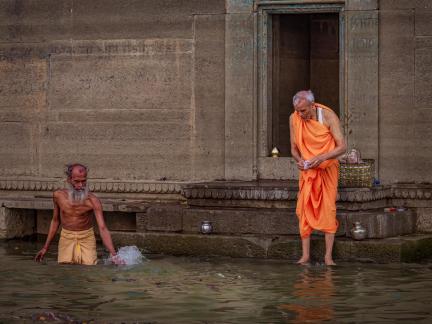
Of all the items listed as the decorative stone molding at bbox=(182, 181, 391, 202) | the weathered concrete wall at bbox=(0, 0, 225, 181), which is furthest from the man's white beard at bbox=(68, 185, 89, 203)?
the weathered concrete wall at bbox=(0, 0, 225, 181)

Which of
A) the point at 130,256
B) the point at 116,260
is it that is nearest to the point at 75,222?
the point at 116,260

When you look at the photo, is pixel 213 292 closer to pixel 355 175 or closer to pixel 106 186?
pixel 355 175

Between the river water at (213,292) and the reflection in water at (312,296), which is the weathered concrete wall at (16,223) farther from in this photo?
the reflection in water at (312,296)

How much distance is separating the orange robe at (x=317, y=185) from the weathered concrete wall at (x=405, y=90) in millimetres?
1521

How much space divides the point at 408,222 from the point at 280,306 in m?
3.81

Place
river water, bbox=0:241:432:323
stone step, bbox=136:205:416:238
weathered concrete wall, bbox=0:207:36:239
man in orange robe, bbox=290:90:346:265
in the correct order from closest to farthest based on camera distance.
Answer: river water, bbox=0:241:432:323 < man in orange robe, bbox=290:90:346:265 < stone step, bbox=136:205:416:238 < weathered concrete wall, bbox=0:207:36:239

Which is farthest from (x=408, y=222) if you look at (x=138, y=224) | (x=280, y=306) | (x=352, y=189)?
(x=280, y=306)

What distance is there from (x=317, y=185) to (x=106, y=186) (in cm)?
333

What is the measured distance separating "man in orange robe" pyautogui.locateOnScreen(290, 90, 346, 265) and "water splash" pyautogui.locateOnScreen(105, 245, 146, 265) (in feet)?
5.19

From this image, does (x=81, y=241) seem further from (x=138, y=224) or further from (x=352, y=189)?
(x=352, y=189)

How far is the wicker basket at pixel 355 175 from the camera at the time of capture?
12.1 m

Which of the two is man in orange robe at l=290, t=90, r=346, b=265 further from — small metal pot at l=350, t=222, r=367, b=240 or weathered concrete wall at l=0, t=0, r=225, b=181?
weathered concrete wall at l=0, t=0, r=225, b=181

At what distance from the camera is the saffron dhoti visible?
1131 centimetres

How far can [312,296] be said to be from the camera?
Answer: 956 centimetres
